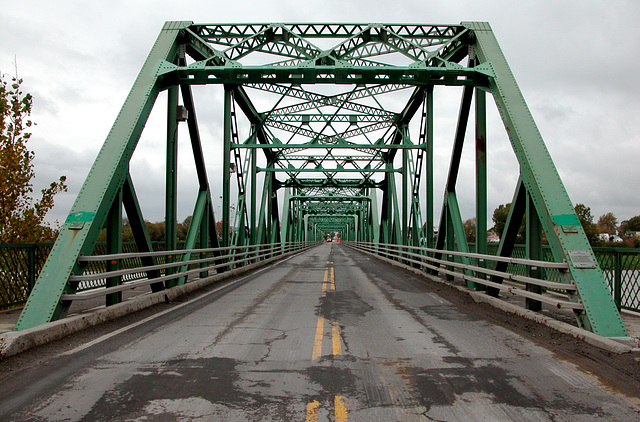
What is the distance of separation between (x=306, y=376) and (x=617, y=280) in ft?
23.0

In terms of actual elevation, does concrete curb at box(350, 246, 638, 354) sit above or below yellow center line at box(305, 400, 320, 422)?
above

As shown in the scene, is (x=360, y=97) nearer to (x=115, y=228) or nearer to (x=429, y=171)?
(x=429, y=171)

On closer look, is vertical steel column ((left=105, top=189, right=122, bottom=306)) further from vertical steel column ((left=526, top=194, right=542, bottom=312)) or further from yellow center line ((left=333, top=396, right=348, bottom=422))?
vertical steel column ((left=526, top=194, right=542, bottom=312))

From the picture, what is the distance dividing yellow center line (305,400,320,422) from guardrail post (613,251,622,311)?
23.9ft

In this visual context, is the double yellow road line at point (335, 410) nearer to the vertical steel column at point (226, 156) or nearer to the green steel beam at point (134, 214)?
the green steel beam at point (134, 214)

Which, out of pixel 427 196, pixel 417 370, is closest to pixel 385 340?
pixel 417 370

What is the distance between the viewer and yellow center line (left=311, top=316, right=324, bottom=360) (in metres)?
5.94

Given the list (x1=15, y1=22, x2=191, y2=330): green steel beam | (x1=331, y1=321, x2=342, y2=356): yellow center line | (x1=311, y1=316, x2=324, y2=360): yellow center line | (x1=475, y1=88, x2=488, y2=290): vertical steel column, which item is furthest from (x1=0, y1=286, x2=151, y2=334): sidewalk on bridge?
(x1=475, y1=88, x2=488, y2=290): vertical steel column

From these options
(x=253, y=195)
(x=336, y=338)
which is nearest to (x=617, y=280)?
(x=336, y=338)

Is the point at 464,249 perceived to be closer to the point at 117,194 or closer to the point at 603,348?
the point at 603,348

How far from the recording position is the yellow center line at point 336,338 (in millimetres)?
6109

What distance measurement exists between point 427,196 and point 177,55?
33.7 ft

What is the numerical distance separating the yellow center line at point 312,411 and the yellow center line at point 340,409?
162 millimetres

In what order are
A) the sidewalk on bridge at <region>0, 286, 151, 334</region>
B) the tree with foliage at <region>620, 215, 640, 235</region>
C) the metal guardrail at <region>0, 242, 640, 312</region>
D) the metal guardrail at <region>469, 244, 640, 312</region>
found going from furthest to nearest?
the tree with foliage at <region>620, 215, 640, 235</region>
the metal guardrail at <region>0, 242, 640, 312</region>
the metal guardrail at <region>469, 244, 640, 312</region>
the sidewalk on bridge at <region>0, 286, 151, 334</region>
